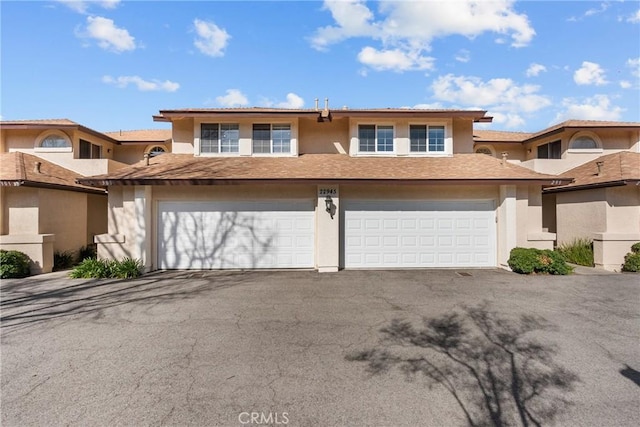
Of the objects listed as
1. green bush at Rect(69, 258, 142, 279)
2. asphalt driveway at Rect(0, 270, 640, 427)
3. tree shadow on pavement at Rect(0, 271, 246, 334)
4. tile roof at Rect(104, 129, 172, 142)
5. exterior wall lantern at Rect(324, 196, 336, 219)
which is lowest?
asphalt driveway at Rect(0, 270, 640, 427)

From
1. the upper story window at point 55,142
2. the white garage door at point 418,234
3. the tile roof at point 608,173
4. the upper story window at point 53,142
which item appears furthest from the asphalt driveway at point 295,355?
the upper story window at point 55,142

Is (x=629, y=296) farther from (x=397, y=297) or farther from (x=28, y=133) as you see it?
(x=28, y=133)

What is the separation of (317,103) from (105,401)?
13825 mm

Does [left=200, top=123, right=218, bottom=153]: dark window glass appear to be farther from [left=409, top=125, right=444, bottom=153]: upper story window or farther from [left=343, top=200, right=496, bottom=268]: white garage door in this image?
[left=409, top=125, right=444, bottom=153]: upper story window

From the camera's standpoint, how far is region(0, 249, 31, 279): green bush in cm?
1013

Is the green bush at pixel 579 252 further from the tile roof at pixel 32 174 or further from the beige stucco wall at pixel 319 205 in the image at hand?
the tile roof at pixel 32 174

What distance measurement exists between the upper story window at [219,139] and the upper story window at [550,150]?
1563 centimetres

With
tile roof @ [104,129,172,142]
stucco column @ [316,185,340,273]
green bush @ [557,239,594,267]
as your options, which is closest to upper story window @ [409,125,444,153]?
stucco column @ [316,185,340,273]

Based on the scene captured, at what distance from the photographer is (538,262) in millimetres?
10336

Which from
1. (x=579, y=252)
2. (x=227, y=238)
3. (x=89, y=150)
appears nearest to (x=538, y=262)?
(x=579, y=252)

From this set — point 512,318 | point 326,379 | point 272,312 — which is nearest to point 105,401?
point 326,379

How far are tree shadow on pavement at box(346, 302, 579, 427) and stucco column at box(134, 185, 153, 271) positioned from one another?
8.65 m

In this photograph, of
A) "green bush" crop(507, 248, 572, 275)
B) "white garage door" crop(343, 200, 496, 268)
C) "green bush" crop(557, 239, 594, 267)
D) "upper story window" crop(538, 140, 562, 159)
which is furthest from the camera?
"upper story window" crop(538, 140, 562, 159)

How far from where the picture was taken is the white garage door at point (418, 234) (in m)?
11.3
